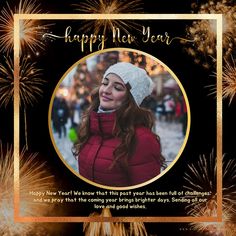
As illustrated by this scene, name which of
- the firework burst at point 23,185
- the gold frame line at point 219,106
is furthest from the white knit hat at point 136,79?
the firework burst at point 23,185

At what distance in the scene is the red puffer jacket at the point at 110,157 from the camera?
1714mm

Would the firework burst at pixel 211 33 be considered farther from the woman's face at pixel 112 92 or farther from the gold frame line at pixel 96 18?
the woman's face at pixel 112 92

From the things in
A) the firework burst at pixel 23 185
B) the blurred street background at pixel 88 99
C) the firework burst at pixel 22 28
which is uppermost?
the firework burst at pixel 22 28

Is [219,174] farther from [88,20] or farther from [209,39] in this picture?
[88,20]

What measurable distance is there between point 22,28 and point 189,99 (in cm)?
59

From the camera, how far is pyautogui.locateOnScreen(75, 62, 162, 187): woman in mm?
1713

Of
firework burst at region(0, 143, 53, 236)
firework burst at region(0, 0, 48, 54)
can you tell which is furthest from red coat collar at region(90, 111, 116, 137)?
firework burst at region(0, 0, 48, 54)

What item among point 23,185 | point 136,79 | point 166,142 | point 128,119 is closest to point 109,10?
point 136,79

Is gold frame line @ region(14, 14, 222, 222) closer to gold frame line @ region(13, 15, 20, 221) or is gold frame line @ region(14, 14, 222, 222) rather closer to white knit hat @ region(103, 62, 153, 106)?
gold frame line @ region(13, 15, 20, 221)

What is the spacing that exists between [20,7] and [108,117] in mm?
458

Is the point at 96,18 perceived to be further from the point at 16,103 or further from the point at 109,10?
the point at 16,103

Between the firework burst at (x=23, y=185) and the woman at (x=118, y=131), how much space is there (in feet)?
0.48

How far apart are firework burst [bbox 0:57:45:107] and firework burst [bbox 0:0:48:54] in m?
0.05

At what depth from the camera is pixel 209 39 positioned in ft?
5.66
